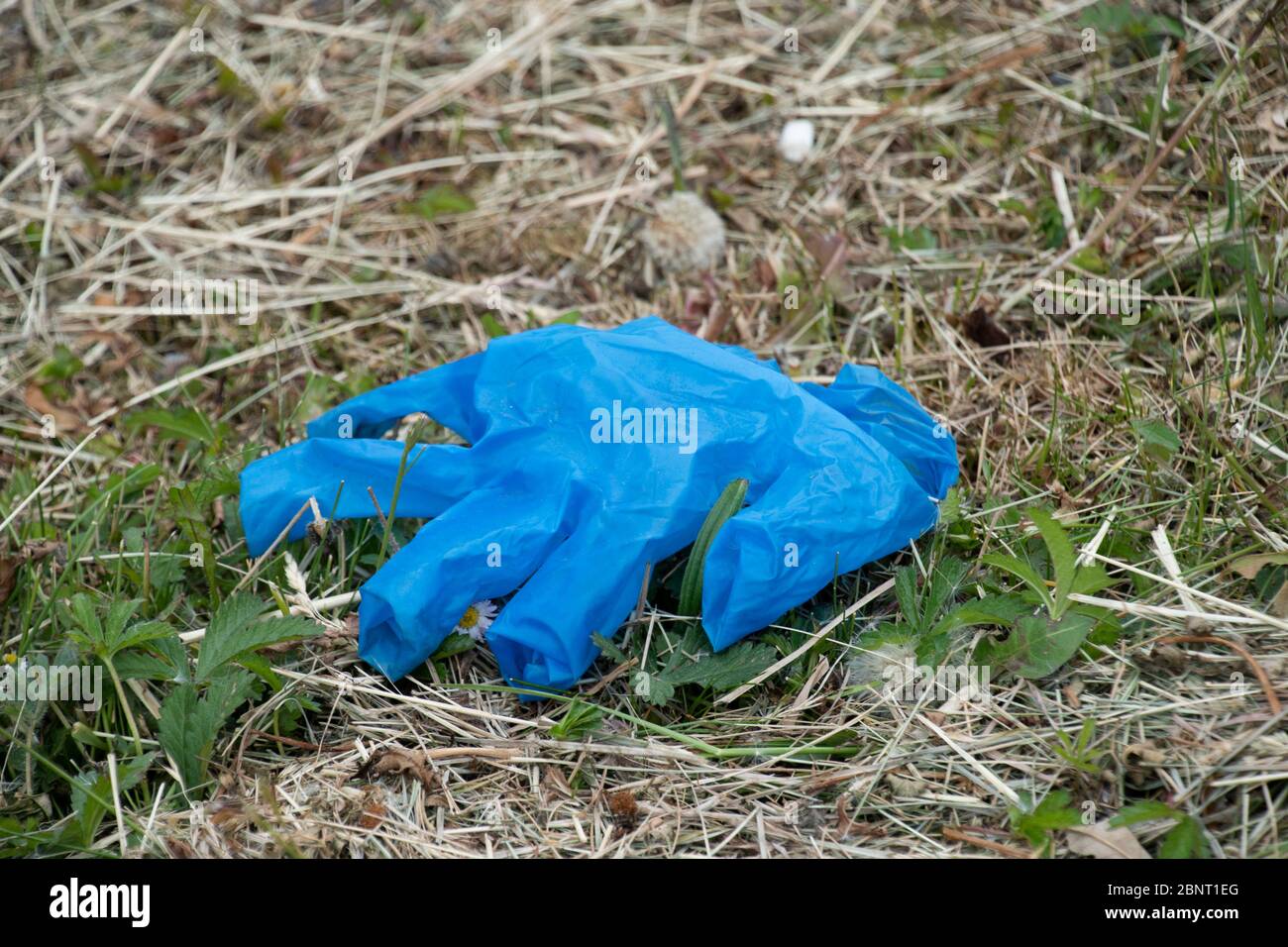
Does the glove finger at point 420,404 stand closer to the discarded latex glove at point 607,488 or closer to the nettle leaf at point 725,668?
the discarded latex glove at point 607,488

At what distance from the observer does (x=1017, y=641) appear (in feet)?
5.92

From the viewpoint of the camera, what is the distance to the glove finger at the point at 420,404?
2.31m

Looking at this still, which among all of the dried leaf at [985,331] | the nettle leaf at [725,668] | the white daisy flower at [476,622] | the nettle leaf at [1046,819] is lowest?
the white daisy flower at [476,622]

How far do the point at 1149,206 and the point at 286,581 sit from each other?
2.37 m

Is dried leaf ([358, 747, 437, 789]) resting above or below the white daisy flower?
below

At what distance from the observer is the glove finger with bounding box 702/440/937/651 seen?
Result: 6.18 ft

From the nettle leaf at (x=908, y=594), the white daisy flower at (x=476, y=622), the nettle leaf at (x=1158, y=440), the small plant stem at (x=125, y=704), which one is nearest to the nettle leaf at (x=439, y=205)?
the white daisy flower at (x=476, y=622)

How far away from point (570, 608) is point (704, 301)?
1.30m

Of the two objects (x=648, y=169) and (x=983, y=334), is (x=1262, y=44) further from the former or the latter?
(x=648, y=169)

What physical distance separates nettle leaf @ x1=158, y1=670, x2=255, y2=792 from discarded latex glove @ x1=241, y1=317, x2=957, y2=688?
26 cm

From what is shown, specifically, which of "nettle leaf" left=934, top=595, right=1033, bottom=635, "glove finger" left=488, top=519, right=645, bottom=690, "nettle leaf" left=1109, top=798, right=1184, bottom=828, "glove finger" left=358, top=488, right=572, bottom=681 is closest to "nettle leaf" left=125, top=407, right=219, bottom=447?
"glove finger" left=358, top=488, right=572, bottom=681

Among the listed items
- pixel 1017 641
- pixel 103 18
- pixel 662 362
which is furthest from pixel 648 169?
pixel 103 18

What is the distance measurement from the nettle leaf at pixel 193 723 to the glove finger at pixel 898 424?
4.27ft

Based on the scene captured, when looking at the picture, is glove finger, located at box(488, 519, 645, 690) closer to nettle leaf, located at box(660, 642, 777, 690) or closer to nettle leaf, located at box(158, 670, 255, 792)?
nettle leaf, located at box(660, 642, 777, 690)
